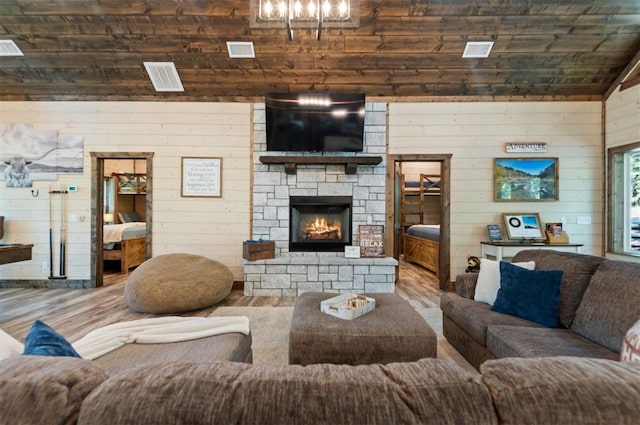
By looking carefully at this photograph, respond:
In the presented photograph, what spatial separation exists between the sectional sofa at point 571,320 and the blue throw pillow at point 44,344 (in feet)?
7.21

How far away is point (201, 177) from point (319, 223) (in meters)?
2.09

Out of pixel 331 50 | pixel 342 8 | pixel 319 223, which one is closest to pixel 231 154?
pixel 319 223

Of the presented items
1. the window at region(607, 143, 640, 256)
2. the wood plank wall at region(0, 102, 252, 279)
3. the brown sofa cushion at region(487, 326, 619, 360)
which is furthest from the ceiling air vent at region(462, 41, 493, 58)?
the brown sofa cushion at region(487, 326, 619, 360)

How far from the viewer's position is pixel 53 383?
0.61 metres

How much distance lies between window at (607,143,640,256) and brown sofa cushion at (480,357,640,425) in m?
5.22

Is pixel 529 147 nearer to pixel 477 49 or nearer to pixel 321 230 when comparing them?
pixel 477 49

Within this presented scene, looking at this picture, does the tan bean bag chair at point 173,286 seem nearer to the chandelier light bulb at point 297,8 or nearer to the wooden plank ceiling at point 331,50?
the wooden plank ceiling at point 331,50

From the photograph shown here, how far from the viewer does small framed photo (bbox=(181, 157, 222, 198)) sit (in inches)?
181

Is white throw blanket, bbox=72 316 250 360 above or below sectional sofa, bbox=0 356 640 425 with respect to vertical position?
below

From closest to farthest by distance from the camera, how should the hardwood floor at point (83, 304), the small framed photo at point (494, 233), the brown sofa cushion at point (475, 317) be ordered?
the brown sofa cushion at point (475, 317) → the hardwood floor at point (83, 304) → the small framed photo at point (494, 233)

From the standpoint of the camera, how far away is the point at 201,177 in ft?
15.1

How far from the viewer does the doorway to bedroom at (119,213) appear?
4590mm

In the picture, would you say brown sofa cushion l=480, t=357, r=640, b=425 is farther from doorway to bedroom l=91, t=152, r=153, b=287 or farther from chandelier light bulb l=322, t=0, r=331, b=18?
doorway to bedroom l=91, t=152, r=153, b=287

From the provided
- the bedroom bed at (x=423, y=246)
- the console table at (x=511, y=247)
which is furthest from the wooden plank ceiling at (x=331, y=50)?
the bedroom bed at (x=423, y=246)
